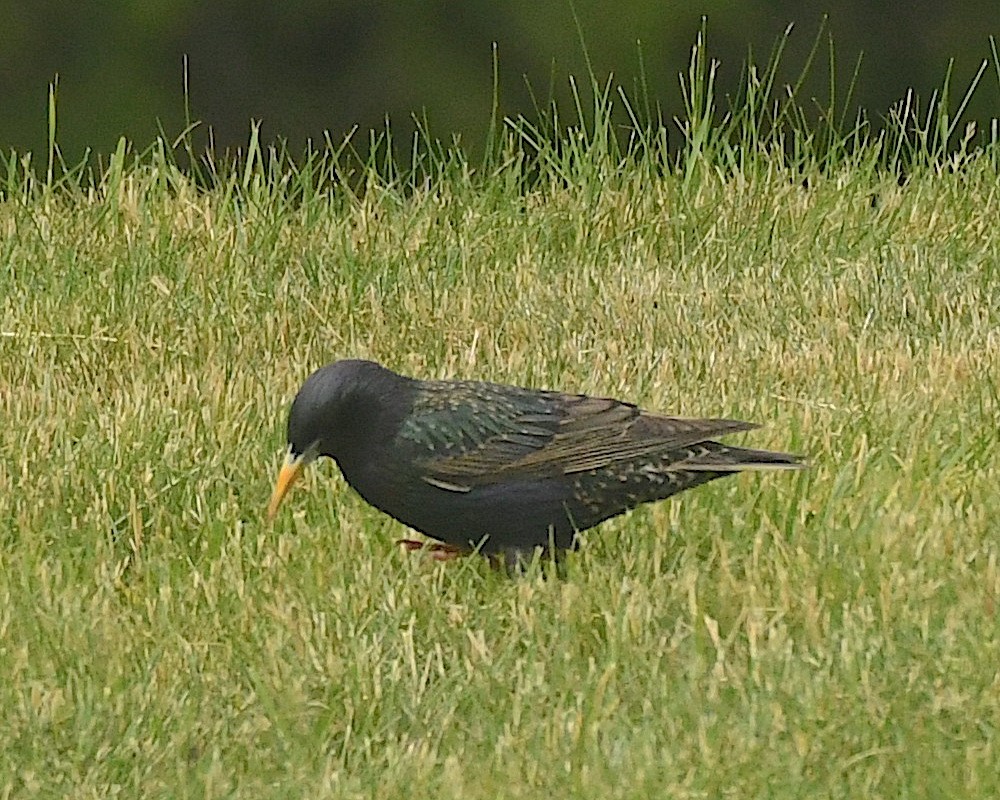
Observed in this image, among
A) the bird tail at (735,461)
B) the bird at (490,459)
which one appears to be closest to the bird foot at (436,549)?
the bird at (490,459)

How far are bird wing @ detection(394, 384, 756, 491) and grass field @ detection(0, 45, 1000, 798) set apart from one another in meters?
0.19

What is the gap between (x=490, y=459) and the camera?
12.4 ft

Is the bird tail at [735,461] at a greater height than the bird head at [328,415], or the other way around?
the bird tail at [735,461]

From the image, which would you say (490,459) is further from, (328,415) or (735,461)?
(735,461)

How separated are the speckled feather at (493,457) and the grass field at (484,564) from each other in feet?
0.35

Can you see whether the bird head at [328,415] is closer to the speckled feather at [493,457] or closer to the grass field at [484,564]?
the speckled feather at [493,457]

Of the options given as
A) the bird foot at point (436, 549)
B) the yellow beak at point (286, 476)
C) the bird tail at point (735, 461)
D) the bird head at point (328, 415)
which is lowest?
the bird foot at point (436, 549)

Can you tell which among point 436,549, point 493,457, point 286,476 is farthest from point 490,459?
point 286,476

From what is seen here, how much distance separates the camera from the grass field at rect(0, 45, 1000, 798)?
3203 millimetres

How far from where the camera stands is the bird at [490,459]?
3762mm

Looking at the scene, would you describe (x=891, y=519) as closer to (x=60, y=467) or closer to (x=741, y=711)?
(x=741, y=711)

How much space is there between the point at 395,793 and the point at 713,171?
3993mm

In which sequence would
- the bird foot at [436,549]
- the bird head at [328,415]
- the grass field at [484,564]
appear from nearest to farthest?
the grass field at [484,564] → the bird head at [328,415] → the bird foot at [436,549]

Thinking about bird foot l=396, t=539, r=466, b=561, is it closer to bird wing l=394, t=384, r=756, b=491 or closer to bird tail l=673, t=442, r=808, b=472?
bird wing l=394, t=384, r=756, b=491
